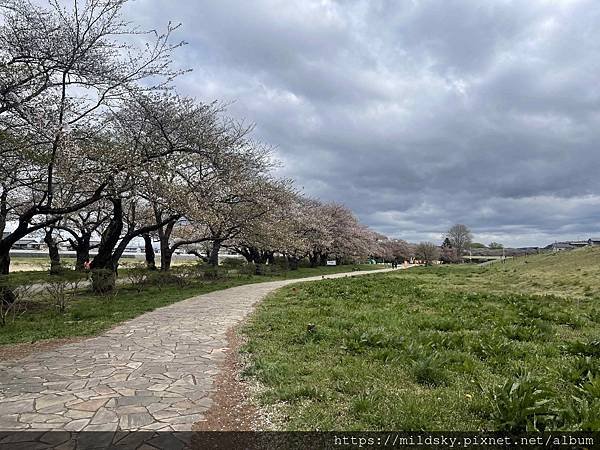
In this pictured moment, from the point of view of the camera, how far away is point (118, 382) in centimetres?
486

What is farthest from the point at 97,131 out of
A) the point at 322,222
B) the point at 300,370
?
the point at 322,222

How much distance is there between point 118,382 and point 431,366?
3821 mm

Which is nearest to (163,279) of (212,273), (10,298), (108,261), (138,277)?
(138,277)

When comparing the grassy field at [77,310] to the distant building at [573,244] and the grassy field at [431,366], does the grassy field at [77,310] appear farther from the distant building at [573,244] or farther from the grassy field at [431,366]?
the distant building at [573,244]

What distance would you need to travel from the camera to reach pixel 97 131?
12.2 meters

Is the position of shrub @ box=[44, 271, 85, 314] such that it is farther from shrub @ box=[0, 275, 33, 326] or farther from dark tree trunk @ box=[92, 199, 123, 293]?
dark tree trunk @ box=[92, 199, 123, 293]

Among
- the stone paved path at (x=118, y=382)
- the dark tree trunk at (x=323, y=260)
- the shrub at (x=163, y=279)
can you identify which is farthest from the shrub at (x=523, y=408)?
the dark tree trunk at (x=323, y=260)

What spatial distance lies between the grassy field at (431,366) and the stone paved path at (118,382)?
0.78 m

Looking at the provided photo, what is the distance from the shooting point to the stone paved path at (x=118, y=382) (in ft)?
12.4

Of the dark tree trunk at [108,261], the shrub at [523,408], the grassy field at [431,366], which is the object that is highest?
the dark tree trunk at [108,261]

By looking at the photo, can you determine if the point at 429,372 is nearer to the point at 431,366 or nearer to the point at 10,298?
the point at 431,366

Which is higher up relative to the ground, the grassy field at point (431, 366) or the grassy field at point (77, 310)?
the grassy field at point (431, 366)

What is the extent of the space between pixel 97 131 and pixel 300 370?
10567 mm

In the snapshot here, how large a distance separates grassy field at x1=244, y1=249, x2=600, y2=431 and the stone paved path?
2.55ft
